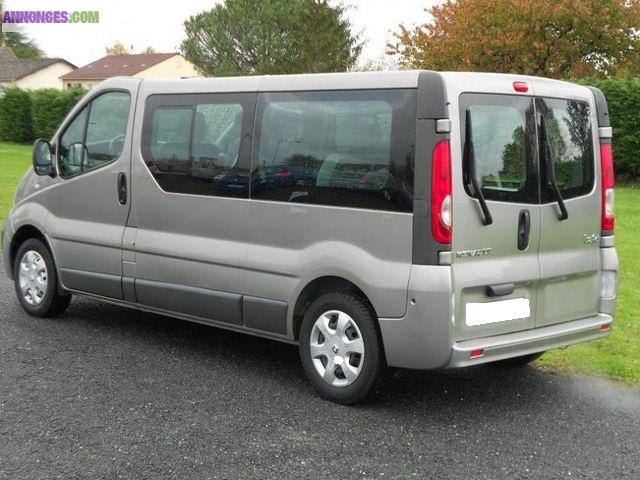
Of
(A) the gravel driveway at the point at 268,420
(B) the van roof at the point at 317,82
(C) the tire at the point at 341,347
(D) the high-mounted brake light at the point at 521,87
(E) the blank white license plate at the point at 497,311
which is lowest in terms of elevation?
(A) the gravel driveway at the point at 268,420

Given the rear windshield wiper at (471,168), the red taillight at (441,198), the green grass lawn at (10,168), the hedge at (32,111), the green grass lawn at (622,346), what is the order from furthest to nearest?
the hedge at (32,111)
the green grass lawn at (10,168)
the green grass lawn at (622,346)
the rear windshield wiper at (471,168)
the red taillight at (441,198)

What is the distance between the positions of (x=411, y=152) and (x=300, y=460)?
1783mm

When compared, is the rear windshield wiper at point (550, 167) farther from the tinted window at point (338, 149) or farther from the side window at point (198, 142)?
the side window at point (198, 142)

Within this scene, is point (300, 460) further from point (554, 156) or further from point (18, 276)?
point (18, 276)

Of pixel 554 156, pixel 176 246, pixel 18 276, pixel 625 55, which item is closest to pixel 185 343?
pixel 176 246

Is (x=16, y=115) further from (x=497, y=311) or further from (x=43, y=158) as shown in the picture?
(x=497, y=311)

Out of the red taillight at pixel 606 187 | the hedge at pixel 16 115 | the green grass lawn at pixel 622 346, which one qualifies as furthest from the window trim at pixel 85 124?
the hedge at pixel 16 115

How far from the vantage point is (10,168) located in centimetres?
2378

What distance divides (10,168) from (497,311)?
2140 cm

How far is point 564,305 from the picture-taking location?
5.31 m

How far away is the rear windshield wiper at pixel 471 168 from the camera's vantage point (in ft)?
15.5

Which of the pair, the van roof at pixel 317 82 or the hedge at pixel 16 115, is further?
the hedge at pixel 16 115

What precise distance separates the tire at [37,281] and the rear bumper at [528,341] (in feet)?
12.6

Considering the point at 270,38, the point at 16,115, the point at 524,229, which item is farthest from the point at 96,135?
the point at 270,38
